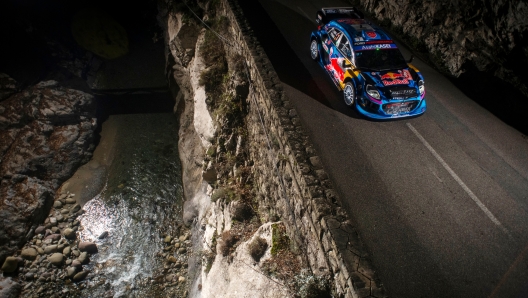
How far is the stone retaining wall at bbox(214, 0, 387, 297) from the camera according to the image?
5.34 m

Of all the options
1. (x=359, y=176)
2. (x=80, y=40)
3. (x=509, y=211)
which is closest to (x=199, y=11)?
(x=80, y=40)

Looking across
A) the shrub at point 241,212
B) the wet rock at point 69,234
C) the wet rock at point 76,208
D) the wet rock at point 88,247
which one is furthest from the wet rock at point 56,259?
the shrub at point 241,212

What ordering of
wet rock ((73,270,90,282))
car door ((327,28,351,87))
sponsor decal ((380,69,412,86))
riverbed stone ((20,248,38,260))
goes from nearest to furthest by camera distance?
1. sponsor decal ((380,69,412,86))
2. car door ((327,28,351,87))
3. wet rock ((73,270,90,282))
4. riverbed stone ((20,248,38,260))

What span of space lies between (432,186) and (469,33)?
25.7 feet

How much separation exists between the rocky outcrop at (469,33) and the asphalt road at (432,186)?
154 centimetres

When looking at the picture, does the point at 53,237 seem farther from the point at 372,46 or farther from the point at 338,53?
the point at 372,46

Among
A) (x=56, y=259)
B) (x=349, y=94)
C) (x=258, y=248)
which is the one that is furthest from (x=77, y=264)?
(x=349, y=94)

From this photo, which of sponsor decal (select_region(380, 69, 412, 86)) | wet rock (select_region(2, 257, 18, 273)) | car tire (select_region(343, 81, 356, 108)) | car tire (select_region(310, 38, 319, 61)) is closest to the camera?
sponsor decal (select_region(380, 69, 412, 86))

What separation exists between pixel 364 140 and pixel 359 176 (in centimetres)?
148

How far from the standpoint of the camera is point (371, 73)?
29.9ft

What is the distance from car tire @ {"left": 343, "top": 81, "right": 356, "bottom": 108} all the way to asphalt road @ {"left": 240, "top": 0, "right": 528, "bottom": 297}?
9.6 inches

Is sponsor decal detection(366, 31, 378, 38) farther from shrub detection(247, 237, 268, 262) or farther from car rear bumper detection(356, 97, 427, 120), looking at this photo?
shrub detection(247, 237, 268, 262)

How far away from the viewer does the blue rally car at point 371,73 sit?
886cm

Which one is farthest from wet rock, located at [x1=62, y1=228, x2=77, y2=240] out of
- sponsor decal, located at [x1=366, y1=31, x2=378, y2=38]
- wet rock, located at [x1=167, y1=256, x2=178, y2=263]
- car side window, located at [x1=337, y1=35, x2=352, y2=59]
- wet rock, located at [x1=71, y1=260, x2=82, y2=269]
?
sponsor decal, located at [x1=366, y1=31, x2=378, y2=38]
